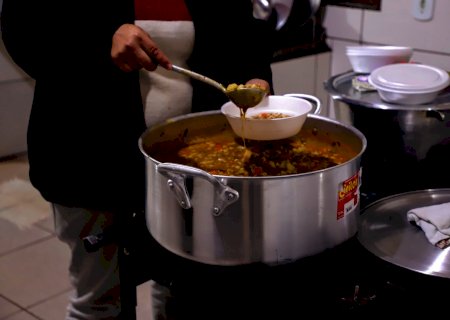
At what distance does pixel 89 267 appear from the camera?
136cm

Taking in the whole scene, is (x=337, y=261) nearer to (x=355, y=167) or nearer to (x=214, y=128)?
(x=355, y=167)

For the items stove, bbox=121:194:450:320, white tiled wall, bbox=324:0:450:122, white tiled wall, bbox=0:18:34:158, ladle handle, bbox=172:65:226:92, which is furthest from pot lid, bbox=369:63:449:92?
white tiled wall, bbox=0:18:34:158

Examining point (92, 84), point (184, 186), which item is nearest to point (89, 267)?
point (92, 84)

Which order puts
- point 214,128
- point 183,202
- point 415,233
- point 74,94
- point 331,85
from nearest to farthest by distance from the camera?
point 183,202, point 415,233, point 214,128, point 74,94, point 331,85

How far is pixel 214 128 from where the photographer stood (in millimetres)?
1084

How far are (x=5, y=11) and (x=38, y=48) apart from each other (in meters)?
0.10

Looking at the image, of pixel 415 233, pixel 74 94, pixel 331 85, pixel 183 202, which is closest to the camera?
pixel 183 202

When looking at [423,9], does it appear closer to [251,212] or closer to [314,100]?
[314,100]

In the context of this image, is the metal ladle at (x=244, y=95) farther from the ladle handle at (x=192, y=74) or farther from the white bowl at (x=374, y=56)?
the white bowl at (x=374, y=56)

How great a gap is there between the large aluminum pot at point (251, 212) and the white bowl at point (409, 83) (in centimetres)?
42

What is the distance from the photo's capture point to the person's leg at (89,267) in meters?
1.32

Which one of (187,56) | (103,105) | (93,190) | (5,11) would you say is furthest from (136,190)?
(5,11)

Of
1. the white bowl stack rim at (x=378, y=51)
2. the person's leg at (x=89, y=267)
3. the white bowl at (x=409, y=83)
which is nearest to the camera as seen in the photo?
the white bowl at (x=409, y=83)

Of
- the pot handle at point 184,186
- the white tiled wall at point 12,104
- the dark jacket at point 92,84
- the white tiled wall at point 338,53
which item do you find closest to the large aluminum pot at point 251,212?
the pot handle at point 184,186
